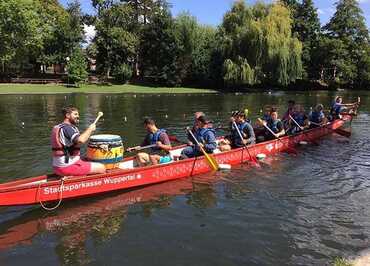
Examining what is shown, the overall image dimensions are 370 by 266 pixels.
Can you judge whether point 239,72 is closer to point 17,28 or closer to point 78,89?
point 78,89

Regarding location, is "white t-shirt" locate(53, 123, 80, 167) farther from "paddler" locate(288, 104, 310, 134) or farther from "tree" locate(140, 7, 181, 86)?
"tree" locate(140, 7, 181, 86)

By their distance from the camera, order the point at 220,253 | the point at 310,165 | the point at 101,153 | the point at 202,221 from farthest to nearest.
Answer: the point at 310,165, the point at 101,153, the point at 202,221, the point at 220,253

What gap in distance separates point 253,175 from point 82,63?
180 feet

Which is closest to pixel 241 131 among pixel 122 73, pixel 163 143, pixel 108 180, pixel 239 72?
pixel 163 143

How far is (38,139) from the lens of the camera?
72.2ft

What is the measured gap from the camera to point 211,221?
1120 cm

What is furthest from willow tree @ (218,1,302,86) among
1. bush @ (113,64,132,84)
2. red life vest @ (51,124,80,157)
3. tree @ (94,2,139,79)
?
red life vest @ (51,124,80,157)

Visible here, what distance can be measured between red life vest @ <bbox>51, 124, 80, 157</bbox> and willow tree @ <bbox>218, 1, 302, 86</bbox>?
1977 inches

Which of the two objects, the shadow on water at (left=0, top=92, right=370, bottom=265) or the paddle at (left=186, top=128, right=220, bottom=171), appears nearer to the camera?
the shadow on water at (left=0, top=92, right=370, bottom=265)

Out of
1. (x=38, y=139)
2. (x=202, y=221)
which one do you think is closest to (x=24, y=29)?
(x=38, y=139)

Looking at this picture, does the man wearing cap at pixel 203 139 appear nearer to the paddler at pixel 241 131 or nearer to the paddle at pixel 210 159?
the paddle at pixel 210 159

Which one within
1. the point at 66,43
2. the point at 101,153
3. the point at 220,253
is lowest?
the point at 220,253

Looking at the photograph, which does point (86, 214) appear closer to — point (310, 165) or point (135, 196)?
point (135, 196)

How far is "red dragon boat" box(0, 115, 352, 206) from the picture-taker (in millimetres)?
10680
